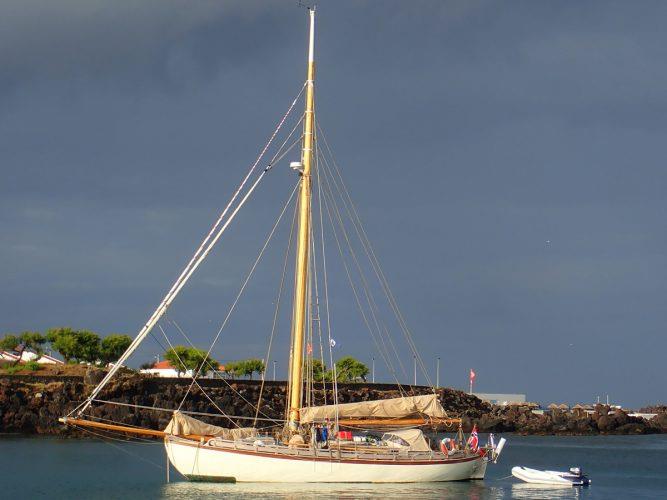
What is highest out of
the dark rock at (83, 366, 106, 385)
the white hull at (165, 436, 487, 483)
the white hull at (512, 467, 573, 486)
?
the dark rock at (83, 366, 106, 385)

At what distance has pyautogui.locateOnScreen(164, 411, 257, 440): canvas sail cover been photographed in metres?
45.5

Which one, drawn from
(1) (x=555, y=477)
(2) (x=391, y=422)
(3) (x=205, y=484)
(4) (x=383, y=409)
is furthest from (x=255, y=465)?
(1) (x=555, y=477)

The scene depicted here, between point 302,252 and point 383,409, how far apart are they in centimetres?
925

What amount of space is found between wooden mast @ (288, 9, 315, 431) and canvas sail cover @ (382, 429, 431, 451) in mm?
4906

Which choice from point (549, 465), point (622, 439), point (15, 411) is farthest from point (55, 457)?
point (622, 439)

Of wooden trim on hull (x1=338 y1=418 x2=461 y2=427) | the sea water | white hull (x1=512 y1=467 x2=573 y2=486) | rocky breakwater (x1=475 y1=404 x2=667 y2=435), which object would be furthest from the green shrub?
wooden trim on hull (x1=338 y1=418 x2=461 y2=427)

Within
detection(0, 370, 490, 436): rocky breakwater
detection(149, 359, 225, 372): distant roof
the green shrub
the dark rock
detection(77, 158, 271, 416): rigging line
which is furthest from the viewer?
detection(149, 359, 225, 372): distant roof

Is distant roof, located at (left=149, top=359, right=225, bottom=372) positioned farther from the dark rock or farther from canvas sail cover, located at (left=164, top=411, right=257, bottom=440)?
canvas sail cover, located at (left=164, top=411, right=257, bottom=440)

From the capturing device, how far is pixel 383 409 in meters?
50.5

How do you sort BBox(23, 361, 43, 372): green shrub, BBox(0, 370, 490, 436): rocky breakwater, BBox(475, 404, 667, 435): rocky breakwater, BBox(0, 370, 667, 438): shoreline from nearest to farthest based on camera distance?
1. BBox(0, 370, 490, 436): rocky breakwater
2. BBox(0, 370, 667, 438): shoreline
3. BBox(23, 361, 43, 372): green shrub
4. BBox(475, 404, 667, 435): rocky breakwater

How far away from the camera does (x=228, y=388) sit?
105312 millimetres

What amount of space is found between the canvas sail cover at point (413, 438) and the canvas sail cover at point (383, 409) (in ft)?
5.90

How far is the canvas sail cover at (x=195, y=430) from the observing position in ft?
149

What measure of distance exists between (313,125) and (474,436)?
18753 mm
